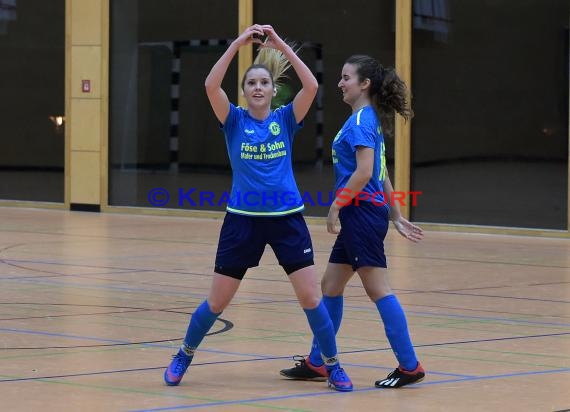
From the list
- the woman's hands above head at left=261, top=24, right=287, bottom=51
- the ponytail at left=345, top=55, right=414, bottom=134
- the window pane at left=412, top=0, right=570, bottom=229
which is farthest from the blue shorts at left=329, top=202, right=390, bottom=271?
the window pane at left=412, top=0, right=570, bottom=229

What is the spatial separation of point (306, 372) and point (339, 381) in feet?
1.37

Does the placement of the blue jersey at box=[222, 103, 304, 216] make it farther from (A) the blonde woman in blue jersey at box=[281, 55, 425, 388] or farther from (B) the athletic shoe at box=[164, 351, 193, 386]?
(B) the athletic shoe at box=[164, 351, 193, 386]

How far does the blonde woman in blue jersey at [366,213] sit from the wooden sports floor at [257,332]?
198 mm

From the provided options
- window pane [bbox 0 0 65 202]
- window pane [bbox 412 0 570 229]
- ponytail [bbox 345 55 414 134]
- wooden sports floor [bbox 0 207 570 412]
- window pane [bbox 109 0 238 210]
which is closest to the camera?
wooden sports floor [bbox 0 207 570 412]

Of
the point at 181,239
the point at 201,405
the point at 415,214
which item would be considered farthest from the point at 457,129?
the point at 201,405

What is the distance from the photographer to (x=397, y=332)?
7168mm

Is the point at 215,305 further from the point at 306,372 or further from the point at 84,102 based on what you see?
the point at 84,102

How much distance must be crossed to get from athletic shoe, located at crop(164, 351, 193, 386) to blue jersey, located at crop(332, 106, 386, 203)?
1274 mm

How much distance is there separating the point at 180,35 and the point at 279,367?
14.7 metres

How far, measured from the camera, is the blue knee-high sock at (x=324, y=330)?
7.07 m

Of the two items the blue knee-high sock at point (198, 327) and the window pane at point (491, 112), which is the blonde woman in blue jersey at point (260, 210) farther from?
the window pane at point (491, 112)

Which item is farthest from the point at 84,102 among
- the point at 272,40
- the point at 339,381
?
the point at 339,381

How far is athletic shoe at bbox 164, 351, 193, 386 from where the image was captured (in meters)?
7.03

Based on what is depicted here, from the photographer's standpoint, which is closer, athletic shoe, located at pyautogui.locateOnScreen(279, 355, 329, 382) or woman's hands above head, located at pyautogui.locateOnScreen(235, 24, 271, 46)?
woman's hands above head, located at pyautogui.locateOnScreen(235, 24, 271, 46)
